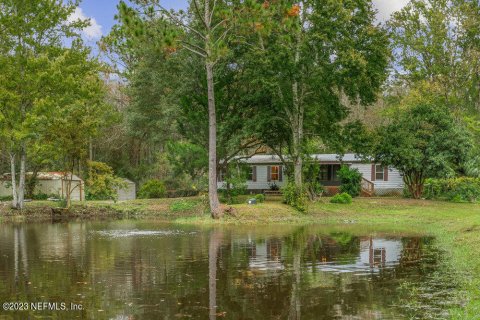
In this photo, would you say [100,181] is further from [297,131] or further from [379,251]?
[379,251]

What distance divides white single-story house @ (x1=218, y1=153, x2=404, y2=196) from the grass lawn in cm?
914

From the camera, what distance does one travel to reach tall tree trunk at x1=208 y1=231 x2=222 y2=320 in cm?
967

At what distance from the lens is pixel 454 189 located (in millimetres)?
40719

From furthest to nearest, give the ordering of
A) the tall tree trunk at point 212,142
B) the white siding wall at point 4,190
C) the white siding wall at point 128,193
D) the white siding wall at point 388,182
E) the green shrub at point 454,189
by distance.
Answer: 1. the white siding wall at point 128,193
2. the white siding wall at point 388,182
3. the white siding wall at point 4,190
4. the green shrub at point 454,189
5. the tall tree trunk at point 212,142

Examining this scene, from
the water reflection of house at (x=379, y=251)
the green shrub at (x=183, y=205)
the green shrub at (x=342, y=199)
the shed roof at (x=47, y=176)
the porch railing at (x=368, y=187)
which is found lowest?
the water reflection of house at (x=379, y=251)

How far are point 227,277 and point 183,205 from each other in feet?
76.9

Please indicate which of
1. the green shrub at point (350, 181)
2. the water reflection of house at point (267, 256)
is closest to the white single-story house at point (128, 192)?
the green shrub at point (350, 181)

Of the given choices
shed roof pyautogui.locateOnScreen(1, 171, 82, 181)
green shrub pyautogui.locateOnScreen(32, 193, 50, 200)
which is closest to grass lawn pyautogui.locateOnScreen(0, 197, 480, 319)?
green shrub pyautogui.locateOnScreen(32, 193, 50, 200)

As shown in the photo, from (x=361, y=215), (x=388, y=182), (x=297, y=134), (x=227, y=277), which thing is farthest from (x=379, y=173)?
(x=227, y=277)

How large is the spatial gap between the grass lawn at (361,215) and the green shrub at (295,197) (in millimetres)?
541

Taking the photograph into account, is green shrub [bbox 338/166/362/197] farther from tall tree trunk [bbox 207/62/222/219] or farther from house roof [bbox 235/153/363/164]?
tall tree trunk [bbox 207/62/222/219]

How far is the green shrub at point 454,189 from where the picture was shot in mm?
38378

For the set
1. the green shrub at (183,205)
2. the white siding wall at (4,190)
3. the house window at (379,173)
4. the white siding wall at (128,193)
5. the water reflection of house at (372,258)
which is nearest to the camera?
the water reflection of house at (372,258)

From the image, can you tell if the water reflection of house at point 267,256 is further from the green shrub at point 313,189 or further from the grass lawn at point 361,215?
the green shrub at point 313,189
